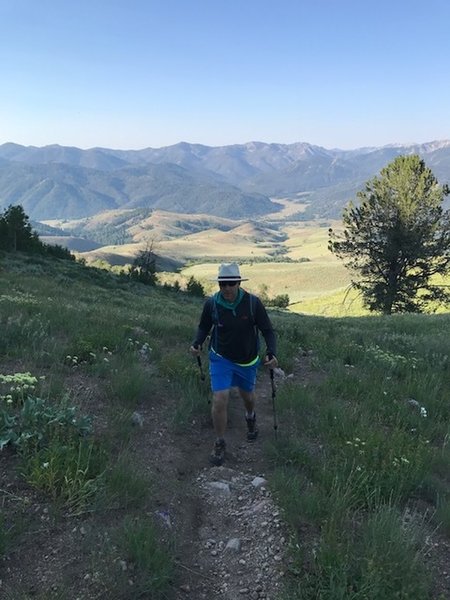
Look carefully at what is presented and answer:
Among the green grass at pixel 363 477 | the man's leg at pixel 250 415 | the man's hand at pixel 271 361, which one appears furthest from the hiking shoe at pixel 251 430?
the man's hand at pixel 271 361

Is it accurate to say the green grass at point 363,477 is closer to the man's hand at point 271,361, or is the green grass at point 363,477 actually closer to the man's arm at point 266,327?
the man's hand at point 271,361

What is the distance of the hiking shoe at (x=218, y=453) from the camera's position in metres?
5.41

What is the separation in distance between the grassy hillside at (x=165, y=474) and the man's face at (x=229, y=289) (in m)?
1.68

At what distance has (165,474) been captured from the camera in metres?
5.01

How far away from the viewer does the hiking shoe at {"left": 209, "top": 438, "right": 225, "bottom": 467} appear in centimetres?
541

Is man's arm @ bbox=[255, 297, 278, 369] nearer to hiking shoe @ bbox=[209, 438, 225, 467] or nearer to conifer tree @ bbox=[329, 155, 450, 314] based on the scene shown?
hiking shoe @ bbox=[209, 438, 225, 467]

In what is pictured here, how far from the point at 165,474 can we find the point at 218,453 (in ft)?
2.41

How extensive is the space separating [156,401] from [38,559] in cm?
321

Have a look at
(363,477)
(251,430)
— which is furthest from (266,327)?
(363,477)

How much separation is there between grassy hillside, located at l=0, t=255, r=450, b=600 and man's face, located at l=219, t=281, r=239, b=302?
1.68m

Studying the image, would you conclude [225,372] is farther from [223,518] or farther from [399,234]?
[399,234]

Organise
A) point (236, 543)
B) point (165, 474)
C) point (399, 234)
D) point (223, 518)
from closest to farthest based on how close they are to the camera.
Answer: point (236, 543) → point (223, 518) → point (165, 474) → point (399, 234)

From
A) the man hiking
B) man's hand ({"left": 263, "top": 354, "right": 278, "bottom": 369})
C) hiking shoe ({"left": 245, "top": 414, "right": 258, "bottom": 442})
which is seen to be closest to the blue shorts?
the man hiking

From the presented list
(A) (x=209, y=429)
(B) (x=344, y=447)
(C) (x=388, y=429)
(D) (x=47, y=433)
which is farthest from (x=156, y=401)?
(C) (x=388, y=429)
